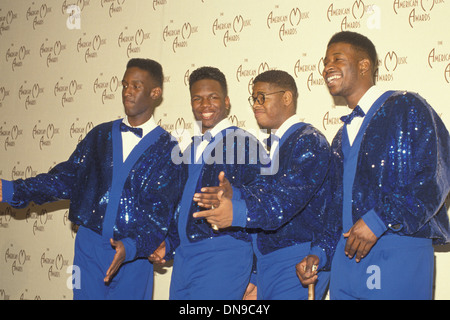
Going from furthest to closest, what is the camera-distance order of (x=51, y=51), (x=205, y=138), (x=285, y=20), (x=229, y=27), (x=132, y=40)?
(x=51, y=51) < (x=132, y=40) < (x=229, y=27) < (x=285, y=20) < (x=205, y=138)

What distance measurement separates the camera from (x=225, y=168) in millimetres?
2914

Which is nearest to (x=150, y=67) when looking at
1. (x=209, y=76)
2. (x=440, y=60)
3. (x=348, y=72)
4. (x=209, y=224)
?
(x=209, y=76)

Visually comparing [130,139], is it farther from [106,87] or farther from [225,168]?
[106,87]

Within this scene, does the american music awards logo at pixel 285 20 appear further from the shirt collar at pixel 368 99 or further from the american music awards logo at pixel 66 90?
the american music awards logo at pixel 66 90

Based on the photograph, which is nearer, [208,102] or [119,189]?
[119,189]

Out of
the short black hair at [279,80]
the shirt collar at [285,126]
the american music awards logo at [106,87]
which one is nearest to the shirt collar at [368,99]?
the shirt collar at [285,126]

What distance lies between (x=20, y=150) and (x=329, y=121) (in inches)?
101

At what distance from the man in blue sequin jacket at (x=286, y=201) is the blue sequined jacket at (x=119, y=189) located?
50 centimetres

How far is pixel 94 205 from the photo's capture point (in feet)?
9.84

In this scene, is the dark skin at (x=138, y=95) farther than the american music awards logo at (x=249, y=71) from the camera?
No

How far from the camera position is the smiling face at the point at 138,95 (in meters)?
3.20

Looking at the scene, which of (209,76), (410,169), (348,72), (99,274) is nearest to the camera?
(410,169)

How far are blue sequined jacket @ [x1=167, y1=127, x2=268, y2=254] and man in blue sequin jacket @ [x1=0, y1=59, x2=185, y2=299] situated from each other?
163 mm

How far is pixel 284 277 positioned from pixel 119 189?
0.93 meters
